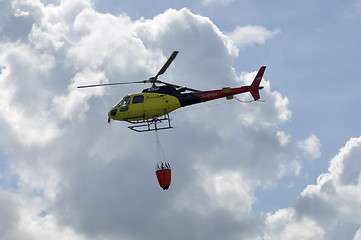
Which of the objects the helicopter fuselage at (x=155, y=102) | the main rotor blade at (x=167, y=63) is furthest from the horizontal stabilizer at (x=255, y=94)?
the main rotor blade at (x=167, y=63)

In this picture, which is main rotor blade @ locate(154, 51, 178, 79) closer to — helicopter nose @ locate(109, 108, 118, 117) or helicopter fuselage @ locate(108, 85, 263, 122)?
helicopter fuselage @ locate(108, 85, 263, 122)

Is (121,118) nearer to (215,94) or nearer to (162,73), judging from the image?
(162,73)

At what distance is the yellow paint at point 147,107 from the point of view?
66.0 metres

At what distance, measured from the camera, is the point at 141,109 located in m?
66.0

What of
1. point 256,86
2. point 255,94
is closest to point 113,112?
point 255,94

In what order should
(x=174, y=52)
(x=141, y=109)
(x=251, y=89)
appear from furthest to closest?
(x=251, y=89)
(x=141, y=109)
(x=174, y=52)

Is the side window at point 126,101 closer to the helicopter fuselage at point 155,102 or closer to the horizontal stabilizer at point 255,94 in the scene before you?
the helicopter fuselage at point 155,102

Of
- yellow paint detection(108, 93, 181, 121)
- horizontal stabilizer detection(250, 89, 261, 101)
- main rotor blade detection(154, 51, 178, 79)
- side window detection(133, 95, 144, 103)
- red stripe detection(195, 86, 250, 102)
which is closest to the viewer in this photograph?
main rotor blade detection(154, 51, 178, 79)

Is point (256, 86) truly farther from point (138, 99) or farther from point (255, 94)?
point (138, 99)

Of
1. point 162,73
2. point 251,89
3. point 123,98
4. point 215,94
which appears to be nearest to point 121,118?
point 123,98

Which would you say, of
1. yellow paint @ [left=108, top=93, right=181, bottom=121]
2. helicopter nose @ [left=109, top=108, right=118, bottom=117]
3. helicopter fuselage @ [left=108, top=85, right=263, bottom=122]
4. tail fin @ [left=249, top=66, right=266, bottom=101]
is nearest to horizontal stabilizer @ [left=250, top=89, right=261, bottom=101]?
tail fin @ [left=249, top=66, right=266, bottom=101]

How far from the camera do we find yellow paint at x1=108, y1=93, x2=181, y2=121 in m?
66.0

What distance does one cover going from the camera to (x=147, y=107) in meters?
65.9

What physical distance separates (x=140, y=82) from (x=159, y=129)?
7.49m
